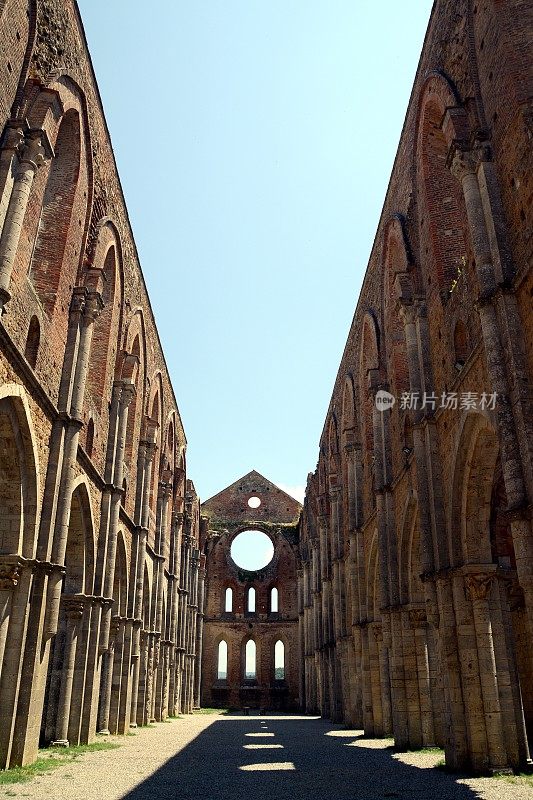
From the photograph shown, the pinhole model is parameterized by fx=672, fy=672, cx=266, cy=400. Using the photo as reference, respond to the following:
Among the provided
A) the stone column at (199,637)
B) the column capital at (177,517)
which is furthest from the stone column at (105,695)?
the stone column at (199,637)

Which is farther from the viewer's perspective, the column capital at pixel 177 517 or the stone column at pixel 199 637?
the stone column at pixel 199 637

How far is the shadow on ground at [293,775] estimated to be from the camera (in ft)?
28.8

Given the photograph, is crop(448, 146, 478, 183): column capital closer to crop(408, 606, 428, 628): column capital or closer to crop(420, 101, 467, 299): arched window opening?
crop(420, 101, 467, 299): arched window opening

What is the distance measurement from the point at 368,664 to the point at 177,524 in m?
14.4

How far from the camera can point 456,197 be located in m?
14.3

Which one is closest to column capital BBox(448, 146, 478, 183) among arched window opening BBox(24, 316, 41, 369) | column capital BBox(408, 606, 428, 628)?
arched window opening BBox(24, 316, 41, 369)

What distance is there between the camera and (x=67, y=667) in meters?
14.1

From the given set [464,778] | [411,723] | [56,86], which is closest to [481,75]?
[56,86]

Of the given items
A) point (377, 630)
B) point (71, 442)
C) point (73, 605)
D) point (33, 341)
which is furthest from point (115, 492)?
point (377, 630)

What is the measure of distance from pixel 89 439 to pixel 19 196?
7.49 meters

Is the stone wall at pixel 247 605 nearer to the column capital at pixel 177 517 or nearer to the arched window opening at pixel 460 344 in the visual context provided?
the column capital at pixel 177 517

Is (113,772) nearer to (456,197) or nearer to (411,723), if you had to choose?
(411,723)

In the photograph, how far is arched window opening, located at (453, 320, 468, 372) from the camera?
12375mm

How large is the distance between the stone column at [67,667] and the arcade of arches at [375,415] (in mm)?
41
